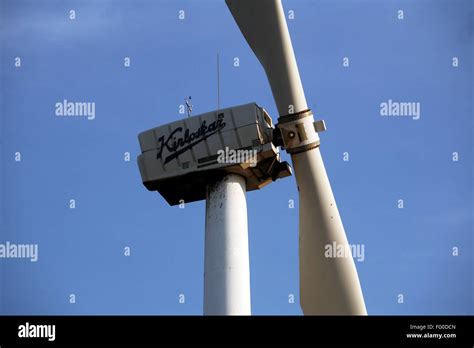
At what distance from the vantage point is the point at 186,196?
120 ft

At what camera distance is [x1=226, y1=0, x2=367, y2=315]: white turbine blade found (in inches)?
1297

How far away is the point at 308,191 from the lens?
3453 centimetres

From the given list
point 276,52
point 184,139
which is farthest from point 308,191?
point 276,52

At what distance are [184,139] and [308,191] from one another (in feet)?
19.3

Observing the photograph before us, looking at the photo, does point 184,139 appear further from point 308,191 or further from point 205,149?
point 308,191

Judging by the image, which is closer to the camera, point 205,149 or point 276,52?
point 205,149

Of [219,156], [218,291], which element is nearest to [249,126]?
[219,156]
